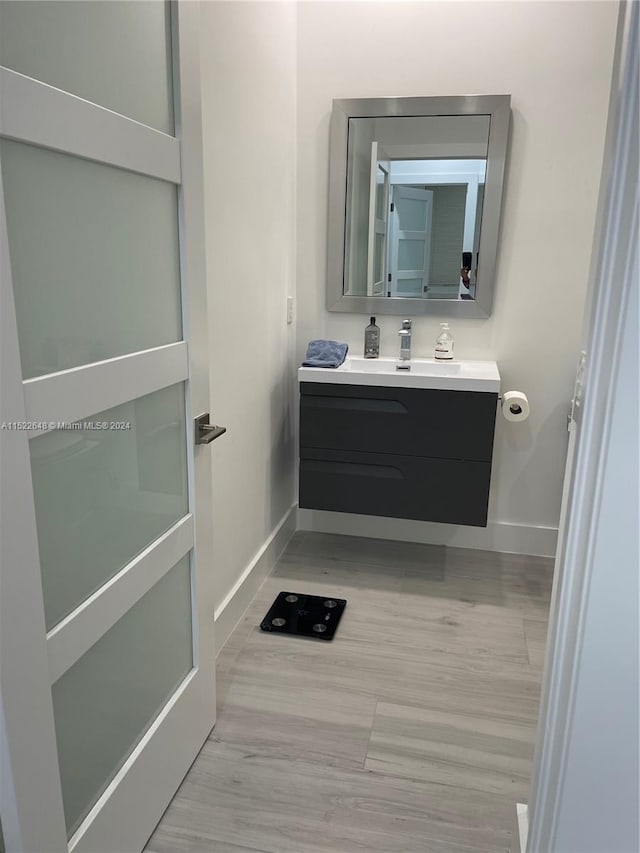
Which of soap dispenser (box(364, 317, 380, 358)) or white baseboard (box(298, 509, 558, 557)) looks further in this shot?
white baseboard (box(298, 509, 558, 557))

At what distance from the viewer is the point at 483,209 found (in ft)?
8.57

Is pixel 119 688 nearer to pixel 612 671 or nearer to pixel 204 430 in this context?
pixel 204 430

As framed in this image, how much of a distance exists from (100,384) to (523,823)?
1.32 metres

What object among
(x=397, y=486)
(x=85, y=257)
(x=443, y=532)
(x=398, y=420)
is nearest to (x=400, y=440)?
(x=398, y=420)

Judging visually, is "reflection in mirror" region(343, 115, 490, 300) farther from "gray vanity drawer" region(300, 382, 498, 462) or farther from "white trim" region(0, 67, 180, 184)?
"white trim" region(0, 67, 180, 184)

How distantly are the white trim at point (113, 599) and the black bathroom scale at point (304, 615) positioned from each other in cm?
86

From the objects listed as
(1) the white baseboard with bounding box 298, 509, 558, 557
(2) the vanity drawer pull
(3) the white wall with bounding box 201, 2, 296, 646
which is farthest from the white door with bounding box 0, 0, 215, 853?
(1) the white baseboard with bounding box 298, 509, 558, 557

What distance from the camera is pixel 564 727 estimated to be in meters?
0.98

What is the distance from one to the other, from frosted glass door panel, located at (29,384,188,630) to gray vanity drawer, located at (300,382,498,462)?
1079 mm

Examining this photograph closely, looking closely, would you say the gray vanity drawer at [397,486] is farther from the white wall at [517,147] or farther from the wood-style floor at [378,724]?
the white wall at [517,147]

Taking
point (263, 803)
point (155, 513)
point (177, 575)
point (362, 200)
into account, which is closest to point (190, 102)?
point (155, 513)

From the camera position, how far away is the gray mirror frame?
2.54 metres

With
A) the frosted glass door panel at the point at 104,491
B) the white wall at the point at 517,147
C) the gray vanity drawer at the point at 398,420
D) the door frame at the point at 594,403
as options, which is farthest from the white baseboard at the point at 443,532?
the door frame at the point at 594,403

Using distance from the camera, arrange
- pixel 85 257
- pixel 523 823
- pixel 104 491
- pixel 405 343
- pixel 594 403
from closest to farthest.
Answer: pixel 594 403 < pixel 85 257 < pixel 104 491 < pixel 523 823 < pixel 405 343
